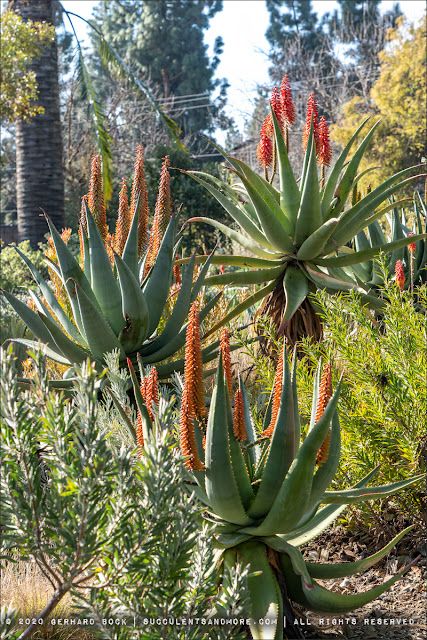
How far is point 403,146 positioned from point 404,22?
3.77 m

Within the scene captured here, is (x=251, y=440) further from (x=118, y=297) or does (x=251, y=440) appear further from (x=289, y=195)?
(x=289, y=195)

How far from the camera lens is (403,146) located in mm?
21594

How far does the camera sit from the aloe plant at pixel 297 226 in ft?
14.9

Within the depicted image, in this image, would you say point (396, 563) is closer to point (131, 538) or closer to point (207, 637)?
point (207, 637)

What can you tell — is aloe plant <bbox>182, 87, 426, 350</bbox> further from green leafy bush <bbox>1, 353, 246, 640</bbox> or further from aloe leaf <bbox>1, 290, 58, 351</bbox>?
green leafy bush <bbox>1, 353, 246, 640</bbox>

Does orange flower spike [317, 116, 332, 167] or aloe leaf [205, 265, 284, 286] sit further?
orange flower spike [317, 116, 332, 167]

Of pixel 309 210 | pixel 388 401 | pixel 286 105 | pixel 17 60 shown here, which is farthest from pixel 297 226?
pixel 17 60

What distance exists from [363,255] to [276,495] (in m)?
2.39

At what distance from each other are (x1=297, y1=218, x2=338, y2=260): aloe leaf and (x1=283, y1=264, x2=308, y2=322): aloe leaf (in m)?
0.10

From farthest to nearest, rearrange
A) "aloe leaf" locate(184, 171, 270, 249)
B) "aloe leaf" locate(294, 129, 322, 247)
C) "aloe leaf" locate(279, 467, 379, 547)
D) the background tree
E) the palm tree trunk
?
the background tree, the palm tree trunk, "aloe leaf" locate(184, 171, 270, 249), "aloe leaf" locate(294, 129, 322, 247), "aloe leaf" locate(279, 467, 379, 547)

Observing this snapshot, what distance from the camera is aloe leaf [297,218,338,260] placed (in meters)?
4.37

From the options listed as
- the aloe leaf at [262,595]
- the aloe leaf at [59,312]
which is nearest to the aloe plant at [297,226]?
the aloe leaf at [59,312]

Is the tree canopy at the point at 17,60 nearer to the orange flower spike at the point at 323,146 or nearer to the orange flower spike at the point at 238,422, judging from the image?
the orange flower spike at the point at 323,146

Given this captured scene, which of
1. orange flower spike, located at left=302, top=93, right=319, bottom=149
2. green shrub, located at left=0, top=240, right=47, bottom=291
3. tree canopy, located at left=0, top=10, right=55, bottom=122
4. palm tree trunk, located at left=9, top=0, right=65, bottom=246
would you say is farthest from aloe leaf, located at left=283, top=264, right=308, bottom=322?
palm tree trunk, located at left=9, top=0, right=65, bottom=246
